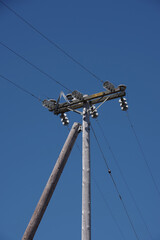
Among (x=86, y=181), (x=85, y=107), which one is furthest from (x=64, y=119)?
(x=86, y=181)

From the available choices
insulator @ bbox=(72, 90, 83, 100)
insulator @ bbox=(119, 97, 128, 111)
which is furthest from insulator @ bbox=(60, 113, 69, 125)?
insulator @ bbox=(119, 97, 128, 111)

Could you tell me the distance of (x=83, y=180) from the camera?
9117 millimetres

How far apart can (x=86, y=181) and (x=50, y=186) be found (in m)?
1.25

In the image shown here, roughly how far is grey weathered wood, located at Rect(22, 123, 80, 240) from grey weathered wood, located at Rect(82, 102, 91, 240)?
427 mm

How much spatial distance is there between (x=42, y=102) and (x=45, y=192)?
3.71 metres

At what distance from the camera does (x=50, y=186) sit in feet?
26.5

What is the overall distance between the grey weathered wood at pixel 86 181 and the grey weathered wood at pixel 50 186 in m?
0.43

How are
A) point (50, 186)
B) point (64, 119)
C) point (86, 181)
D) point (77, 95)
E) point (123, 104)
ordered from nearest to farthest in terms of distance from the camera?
point (50, 186) → point (86, 181) → point (77, 95) → point (64, 119) → point (123, 104)

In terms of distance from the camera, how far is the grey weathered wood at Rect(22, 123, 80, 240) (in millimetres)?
7403

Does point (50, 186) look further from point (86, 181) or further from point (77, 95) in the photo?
point (77, 95)

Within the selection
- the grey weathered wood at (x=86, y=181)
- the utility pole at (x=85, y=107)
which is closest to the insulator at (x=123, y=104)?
the utility pole at (x=85, y=107)

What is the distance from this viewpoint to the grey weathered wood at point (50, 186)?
7403 mm

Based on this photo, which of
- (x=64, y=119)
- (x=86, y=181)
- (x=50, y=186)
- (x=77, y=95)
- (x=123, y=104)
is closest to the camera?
(x=50, y=186)

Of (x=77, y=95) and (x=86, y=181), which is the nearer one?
(x=86, y=181)
